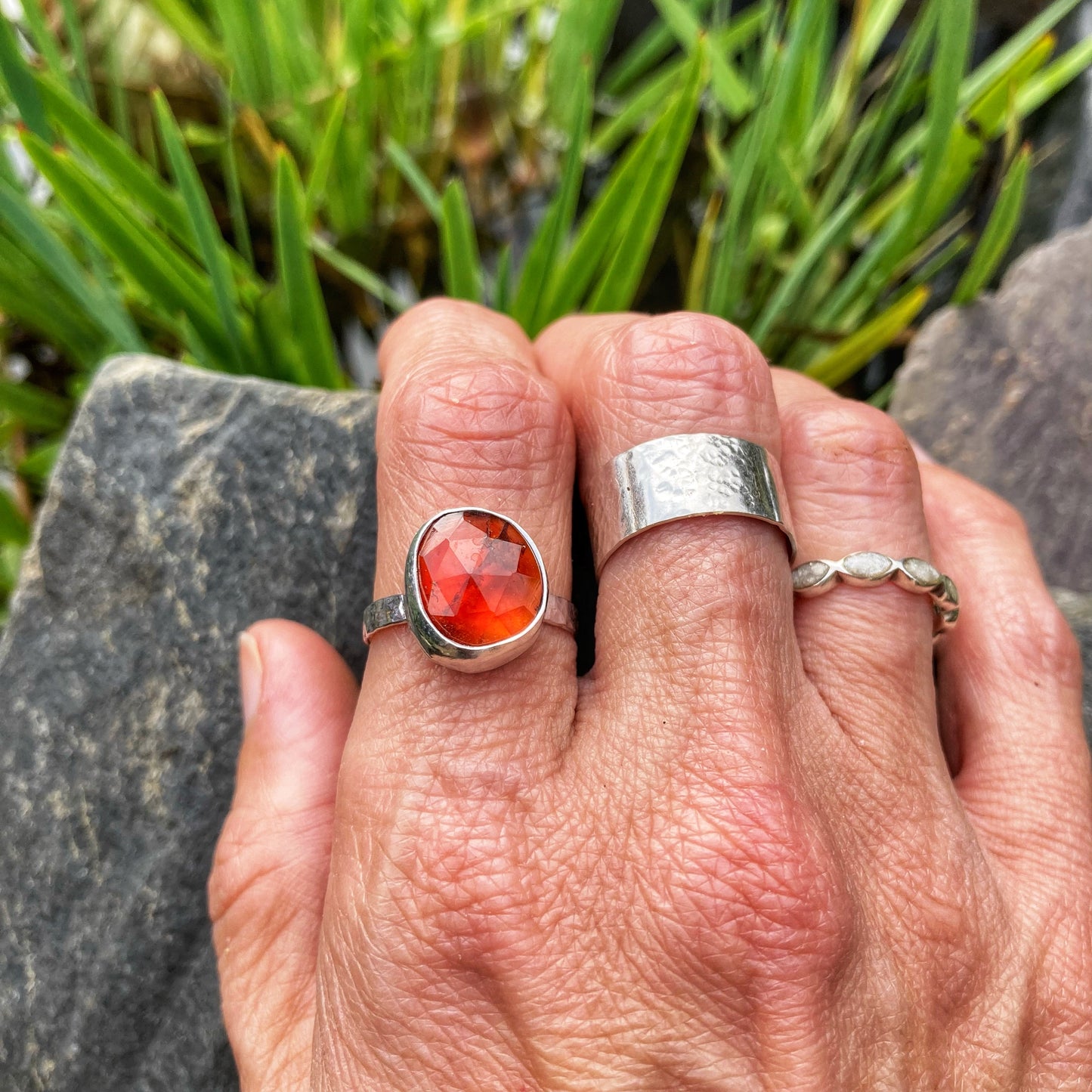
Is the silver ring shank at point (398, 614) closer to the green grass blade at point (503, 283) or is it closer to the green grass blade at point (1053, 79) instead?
the green grass blade at point (503, 283)

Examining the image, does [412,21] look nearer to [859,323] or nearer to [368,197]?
[368,197]

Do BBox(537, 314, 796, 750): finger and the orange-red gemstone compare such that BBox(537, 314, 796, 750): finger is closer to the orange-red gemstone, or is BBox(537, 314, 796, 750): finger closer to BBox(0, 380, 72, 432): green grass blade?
the orange-red gemstone

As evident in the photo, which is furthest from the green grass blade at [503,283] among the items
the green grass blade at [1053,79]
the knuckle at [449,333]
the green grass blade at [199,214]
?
the green grass blade at [1053,79]

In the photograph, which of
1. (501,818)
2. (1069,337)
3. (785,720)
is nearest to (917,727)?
(785,720)

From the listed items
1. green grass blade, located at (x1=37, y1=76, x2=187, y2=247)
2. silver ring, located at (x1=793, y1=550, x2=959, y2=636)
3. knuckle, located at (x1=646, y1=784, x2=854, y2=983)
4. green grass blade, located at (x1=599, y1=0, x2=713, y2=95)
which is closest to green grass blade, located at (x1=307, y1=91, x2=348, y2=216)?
green grass blade, located at (x1=37, y1=76, x2=187, y2=247)


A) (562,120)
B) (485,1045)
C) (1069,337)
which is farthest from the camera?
(562,120)
